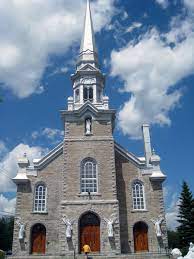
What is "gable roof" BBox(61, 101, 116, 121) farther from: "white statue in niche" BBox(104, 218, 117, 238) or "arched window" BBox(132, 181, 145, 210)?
"white statue in niche" BBox(104, 218, 117, 238)

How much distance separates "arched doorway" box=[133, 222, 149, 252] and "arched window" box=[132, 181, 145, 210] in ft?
5.32

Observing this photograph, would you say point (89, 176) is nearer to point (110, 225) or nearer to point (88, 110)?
point (110, 225)

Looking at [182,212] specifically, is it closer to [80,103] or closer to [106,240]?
[106,240]

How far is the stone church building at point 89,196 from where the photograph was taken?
30859 millimetres

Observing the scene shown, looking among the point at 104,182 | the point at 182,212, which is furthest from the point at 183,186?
the point at 104,182

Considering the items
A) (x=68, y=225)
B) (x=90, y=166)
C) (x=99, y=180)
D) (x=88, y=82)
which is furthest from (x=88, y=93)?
(x=68, y=225)

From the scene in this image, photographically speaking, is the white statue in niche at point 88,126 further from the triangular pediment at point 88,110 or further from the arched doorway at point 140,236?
the arched doorway at point 140,236

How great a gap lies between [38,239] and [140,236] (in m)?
9.66

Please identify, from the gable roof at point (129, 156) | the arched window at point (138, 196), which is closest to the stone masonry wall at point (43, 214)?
the gable roof at point (129, 156)

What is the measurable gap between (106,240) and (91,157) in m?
7.96

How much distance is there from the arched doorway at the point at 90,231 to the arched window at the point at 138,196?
433 centimetres

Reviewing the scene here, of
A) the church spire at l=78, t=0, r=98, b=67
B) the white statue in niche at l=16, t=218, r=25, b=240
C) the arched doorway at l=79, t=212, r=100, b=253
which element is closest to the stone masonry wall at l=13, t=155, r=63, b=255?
the white statue in niche at l=16, t=218, r=25, b=240

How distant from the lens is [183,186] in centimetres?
4066

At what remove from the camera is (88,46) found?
1651 inches
